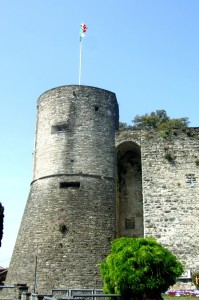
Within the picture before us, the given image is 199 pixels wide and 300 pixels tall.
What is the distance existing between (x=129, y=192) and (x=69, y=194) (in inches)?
129

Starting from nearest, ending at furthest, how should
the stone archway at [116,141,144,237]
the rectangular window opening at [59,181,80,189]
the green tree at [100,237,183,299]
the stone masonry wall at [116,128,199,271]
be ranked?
the green tree at [100,237,183,299]
the stone masonry wall at [116,128,199,271]
the rectangular window opening at [59,181,80,189]
the stone archway at [116,141,144,237]

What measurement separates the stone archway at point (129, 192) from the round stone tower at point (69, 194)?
3.71 feet

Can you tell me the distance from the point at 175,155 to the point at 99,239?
15.8ft

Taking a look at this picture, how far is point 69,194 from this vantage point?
16.5m

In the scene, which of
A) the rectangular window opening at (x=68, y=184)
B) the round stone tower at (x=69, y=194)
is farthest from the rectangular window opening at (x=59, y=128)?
the rectangular window opening at (x=68, y=184)

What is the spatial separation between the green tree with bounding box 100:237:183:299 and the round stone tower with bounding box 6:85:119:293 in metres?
5.36

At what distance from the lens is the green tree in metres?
9.23

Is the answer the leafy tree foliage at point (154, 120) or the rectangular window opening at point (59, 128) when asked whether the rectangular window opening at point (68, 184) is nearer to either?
the rectangular window opening at point (59, 128)

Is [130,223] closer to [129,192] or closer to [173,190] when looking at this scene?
[129,192]

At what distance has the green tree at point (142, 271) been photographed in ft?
30.3

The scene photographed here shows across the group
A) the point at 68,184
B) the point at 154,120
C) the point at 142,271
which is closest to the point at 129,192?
the point at 68,184

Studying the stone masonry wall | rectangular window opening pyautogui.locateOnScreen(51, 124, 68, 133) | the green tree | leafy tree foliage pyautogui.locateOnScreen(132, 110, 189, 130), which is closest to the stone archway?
the stone masonry wall

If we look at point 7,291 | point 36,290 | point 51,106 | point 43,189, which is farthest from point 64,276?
point 51,106

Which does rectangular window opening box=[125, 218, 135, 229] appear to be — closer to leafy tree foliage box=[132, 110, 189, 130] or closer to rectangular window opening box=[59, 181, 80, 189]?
rectangular window opening box=[59, 181, 80, 189]
